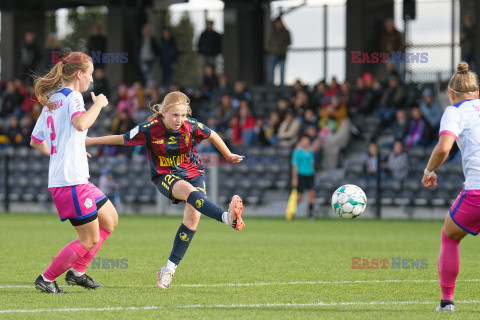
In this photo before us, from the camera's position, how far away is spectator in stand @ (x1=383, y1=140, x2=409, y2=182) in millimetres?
18484

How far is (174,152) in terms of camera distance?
7.54 metres

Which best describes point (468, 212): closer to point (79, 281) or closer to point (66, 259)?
point (66, 259)

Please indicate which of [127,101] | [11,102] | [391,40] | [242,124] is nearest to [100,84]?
[127,101]

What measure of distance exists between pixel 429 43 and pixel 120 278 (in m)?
17.1

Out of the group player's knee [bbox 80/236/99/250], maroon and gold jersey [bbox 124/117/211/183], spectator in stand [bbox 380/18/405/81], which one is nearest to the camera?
player's knee [bbox 80/236/99/250]

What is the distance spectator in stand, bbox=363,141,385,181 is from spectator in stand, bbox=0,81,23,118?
36.2 ft

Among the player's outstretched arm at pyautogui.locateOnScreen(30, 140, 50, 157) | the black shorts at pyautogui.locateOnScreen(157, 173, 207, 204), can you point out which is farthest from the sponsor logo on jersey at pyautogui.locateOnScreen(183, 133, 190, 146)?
the player's outstretched arm at pyautogui.locateOnScreen(30, 140, 50, 157)

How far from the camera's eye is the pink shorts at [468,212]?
5840 mm

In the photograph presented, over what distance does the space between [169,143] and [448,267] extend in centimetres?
278

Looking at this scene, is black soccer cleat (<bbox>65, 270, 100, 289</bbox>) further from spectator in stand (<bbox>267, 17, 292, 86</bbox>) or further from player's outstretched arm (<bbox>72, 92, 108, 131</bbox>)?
spectator in stand (<bbox>267, 17, 292, 86</bbox>)

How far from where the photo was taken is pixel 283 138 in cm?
2006

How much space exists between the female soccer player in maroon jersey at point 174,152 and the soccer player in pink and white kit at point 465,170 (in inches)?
85.9

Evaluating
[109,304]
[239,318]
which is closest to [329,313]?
[239,318]

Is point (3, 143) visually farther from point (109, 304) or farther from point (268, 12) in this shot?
point (109, 304)
